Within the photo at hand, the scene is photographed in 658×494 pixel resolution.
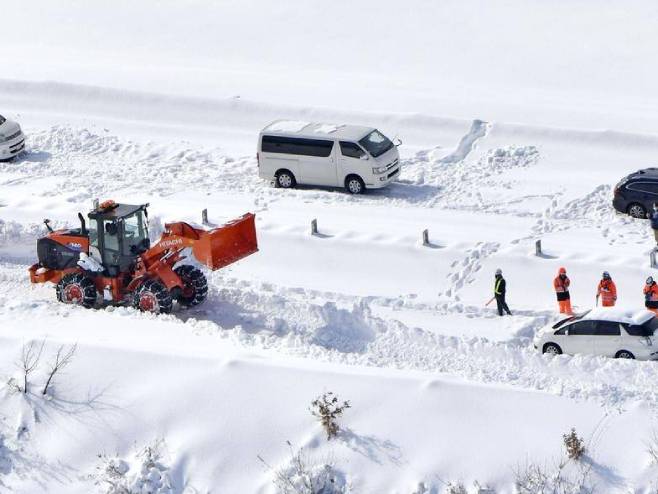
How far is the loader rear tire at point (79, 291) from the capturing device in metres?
24.7

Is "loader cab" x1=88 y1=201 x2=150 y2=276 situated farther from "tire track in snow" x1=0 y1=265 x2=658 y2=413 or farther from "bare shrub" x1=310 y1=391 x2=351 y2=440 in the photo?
"bare shrub" x1=310 y1=391 x2=351 y2=440

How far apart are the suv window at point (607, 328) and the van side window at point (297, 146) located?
37.2 ft

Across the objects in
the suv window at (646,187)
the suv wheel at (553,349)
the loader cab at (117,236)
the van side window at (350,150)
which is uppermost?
the loader cab at (117,236)

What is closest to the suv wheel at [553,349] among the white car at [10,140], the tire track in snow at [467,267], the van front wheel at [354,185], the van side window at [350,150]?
the tire track in snow at [467,267]

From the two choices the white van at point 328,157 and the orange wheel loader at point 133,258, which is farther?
the white van at point 328,157

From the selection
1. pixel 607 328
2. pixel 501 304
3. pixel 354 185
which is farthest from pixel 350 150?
pixel 607 328

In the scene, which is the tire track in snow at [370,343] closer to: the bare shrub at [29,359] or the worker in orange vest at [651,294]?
the bare shrub at [29,359]

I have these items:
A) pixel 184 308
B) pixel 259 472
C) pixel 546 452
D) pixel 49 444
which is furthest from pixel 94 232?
pixel 546 452

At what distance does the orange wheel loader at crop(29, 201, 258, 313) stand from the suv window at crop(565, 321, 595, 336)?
20.4ft

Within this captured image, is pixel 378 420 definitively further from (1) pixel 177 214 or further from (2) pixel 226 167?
(2) pixel 226 167

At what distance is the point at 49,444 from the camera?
20.6m

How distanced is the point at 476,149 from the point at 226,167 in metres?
6.81

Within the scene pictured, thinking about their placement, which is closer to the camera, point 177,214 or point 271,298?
point 271,298

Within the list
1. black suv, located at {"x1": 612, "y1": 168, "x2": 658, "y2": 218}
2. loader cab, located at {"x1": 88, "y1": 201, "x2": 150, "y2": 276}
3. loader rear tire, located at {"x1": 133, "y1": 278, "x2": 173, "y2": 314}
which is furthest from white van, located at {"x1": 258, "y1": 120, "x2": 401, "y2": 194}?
loader rear tire, located at {"x1": 133, "y1": 278, "x2": 173, "y2": 314}
